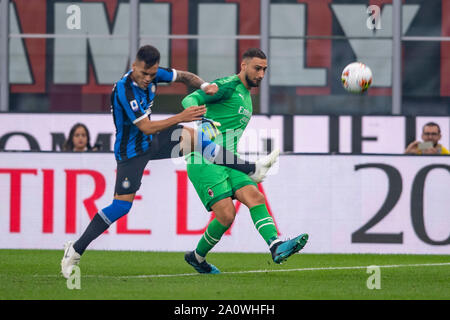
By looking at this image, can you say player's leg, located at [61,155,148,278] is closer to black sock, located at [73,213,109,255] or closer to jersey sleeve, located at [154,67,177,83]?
black sock, located at [73,213,109,255]

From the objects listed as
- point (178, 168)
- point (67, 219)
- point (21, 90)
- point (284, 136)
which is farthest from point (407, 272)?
point (21, 90)

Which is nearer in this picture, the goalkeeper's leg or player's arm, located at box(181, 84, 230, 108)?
the goalkeeper's leg

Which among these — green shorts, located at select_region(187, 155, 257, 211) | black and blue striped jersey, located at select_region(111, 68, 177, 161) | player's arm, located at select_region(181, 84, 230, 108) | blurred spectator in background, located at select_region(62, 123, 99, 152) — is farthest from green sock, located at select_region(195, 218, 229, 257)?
blurred spectator in background, located at select_region(62, 123, 99, 152)

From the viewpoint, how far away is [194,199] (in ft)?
39.4

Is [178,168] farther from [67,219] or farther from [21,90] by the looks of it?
[21,90]

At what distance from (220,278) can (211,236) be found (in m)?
0.50

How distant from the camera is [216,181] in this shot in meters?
8.86

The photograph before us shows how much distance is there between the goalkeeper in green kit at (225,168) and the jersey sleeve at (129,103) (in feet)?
1.50

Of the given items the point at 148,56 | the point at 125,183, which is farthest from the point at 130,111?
the point at 125,183

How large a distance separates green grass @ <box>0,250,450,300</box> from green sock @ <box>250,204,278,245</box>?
368mm

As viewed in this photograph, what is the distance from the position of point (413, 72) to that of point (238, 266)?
24.6 feet

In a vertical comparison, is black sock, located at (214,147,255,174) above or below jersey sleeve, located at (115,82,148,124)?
below

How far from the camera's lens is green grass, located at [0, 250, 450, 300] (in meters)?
7.27

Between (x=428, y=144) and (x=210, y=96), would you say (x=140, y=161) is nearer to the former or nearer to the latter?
(x=210, y=96)
